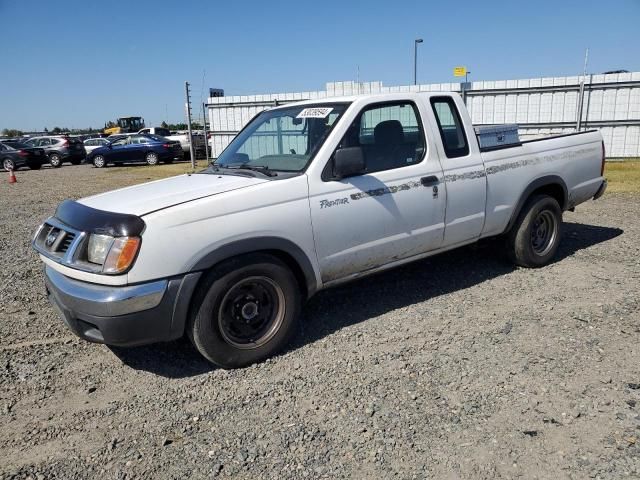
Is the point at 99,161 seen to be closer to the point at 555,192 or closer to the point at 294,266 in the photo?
the point at 555,192

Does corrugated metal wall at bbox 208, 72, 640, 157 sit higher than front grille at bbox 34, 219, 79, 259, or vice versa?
corrugated metal wall at bbox 208, 72, 640, 157

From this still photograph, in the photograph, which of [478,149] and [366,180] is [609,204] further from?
[366,180]

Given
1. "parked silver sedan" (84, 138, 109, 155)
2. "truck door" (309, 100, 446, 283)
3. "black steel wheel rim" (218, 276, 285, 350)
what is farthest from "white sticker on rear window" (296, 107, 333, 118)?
"parked silver sedan" (84, 138, 109, 155)

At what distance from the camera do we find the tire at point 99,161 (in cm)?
2477

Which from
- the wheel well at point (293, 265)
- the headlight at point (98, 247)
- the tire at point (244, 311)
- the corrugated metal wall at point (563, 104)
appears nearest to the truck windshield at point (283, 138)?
the wheel well at point (293, 265)

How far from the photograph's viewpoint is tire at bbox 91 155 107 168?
975 inches

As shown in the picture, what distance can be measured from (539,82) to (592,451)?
15.4 m

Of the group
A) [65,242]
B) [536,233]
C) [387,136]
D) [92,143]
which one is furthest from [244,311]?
[92,143]

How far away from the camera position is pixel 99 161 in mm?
24859

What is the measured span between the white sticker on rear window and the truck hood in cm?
84

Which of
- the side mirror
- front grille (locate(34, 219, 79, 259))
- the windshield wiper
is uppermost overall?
the side mirror

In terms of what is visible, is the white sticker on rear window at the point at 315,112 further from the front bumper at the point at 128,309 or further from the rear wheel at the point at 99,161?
the rear wheel at the point at 99,161

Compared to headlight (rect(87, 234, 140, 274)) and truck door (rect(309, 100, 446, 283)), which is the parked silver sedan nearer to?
truck door (rect(309, 100, 446, 283))

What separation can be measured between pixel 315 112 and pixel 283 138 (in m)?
0.44
